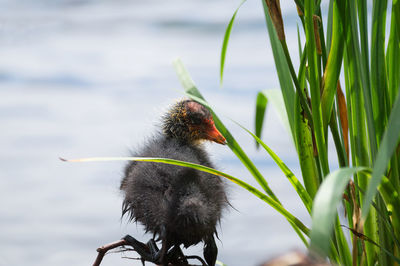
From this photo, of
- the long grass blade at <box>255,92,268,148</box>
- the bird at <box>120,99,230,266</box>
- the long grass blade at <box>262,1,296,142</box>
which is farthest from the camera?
the long grass blade at <box>255,92,268,148</box>

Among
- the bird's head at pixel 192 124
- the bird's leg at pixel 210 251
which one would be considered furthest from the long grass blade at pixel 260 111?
the bird's leg at pixel 210 251

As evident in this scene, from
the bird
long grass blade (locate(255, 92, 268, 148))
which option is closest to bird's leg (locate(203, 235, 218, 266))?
the bird

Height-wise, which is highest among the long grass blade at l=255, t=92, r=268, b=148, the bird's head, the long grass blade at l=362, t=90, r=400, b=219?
the long grass blade at l=255, t=92, r=268, b=148

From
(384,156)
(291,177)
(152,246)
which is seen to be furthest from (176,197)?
(384,156)

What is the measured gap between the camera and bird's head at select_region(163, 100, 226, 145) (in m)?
1.02

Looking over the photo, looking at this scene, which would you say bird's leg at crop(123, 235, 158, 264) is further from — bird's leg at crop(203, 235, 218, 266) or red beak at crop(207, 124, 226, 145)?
red beak at crop(207, 124, 226, 145)

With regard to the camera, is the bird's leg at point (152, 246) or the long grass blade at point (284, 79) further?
the long grass blade at point (284, 79)

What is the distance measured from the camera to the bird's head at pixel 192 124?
40.2 inches

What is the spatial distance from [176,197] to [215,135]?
235mm

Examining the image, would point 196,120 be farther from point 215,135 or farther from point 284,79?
point 284,79

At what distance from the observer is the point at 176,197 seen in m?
A: 0.83

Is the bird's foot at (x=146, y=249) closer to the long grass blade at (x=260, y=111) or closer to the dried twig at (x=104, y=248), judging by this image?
the dried twig at (x=104, y=248)

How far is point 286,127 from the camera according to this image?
1092 mm

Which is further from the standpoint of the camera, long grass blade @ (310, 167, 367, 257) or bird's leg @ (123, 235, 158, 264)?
bird's leg @ (123, 235, 158, 264)
